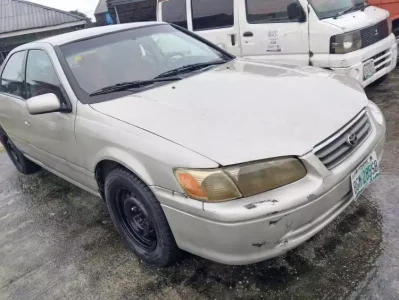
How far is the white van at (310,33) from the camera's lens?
14.8ft

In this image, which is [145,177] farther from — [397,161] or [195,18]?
[195,18]

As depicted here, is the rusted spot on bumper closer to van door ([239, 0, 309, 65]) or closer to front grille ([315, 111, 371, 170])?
front grille ([315, 111, 371, 170])

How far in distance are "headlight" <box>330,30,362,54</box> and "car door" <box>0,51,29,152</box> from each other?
336 cm

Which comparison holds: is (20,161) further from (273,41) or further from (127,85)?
(273,41)

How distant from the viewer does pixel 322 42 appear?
15.1ft

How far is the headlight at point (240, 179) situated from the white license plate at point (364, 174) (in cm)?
46

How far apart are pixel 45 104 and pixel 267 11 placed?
3469 mm

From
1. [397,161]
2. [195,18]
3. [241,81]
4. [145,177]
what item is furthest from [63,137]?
[195,18]

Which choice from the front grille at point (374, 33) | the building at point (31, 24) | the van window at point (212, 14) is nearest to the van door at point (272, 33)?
the van window at point (212, 14)

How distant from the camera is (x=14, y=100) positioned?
3641mm

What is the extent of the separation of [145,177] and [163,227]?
1.00ft

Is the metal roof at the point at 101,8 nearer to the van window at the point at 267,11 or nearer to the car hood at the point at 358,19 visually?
the van window at the point at 267,11

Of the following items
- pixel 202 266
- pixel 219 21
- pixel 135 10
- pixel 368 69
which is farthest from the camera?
pixel 135 10

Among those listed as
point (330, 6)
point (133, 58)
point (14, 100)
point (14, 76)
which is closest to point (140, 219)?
point (133, 58)
